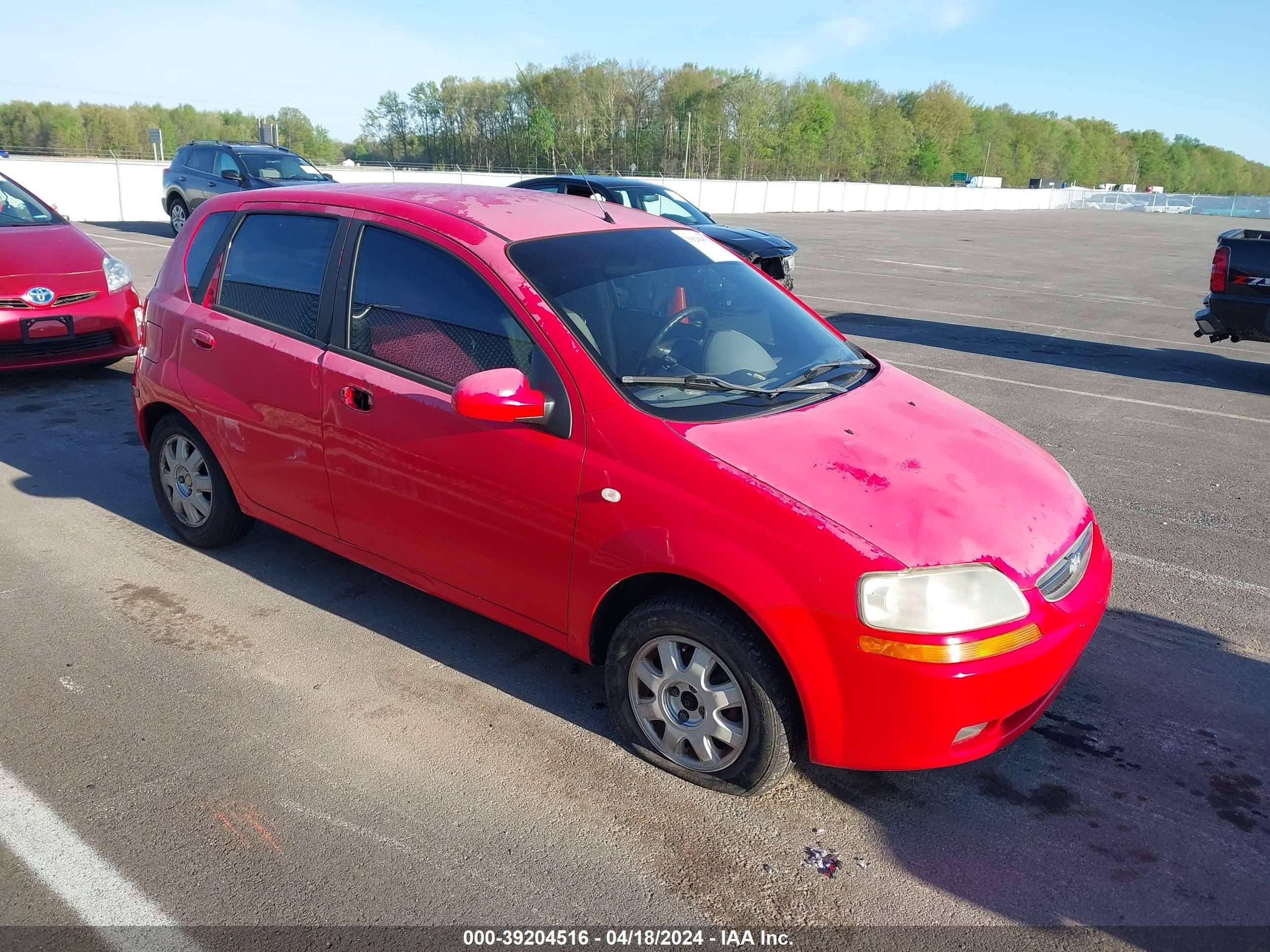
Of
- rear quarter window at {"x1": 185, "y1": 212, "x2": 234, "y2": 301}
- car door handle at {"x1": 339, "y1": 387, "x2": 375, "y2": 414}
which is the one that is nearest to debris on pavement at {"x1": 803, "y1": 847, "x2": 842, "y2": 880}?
car door handle at {"x1": 339, "y1": 387, "x2": 375, "y2": 414}

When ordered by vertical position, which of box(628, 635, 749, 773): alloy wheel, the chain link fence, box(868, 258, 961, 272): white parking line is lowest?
box(628, 635, 749, 773): alloy wheel

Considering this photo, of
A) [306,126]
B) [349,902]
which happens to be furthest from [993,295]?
[306,126]

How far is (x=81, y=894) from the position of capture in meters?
2.58

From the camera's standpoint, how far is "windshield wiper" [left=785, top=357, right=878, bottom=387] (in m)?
3.61

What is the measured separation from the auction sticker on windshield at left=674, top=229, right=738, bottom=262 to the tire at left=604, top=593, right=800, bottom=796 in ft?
5.67

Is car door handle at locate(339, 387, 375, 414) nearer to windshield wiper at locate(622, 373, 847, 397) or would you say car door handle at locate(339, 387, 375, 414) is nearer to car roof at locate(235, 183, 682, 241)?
car roof at locate(235, 183, 682, 241)

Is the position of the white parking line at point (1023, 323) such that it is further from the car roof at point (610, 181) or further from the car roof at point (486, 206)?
the car roof at point (486, 206)

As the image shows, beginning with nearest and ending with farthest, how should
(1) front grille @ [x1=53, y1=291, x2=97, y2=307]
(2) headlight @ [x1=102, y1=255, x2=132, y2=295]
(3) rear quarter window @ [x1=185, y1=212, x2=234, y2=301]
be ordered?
(3) rear quarter window @ [x1=185, y1=212, x2=234, y2=301] → (1) front grille @ [x1=53, y1=291, x2=97, y2=307] → (2) headlight @ [x1=102, y1=255, x2=132, y2=295]

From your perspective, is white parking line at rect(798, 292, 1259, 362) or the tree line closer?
white parking line at rect(798, 292, 1259, 362)

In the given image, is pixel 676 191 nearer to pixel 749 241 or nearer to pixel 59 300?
pixel 749 241

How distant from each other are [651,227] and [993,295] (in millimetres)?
14419

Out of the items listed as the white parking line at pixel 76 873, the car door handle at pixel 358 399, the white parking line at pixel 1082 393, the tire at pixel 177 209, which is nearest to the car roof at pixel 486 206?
the car door handle at pixel 358 399

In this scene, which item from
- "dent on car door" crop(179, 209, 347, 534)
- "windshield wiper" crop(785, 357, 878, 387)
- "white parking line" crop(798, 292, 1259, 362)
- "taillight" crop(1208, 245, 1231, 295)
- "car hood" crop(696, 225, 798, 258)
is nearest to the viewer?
"windshield wiper" crop(785, 357, 878, 387)

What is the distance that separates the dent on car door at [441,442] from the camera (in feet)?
10.6
